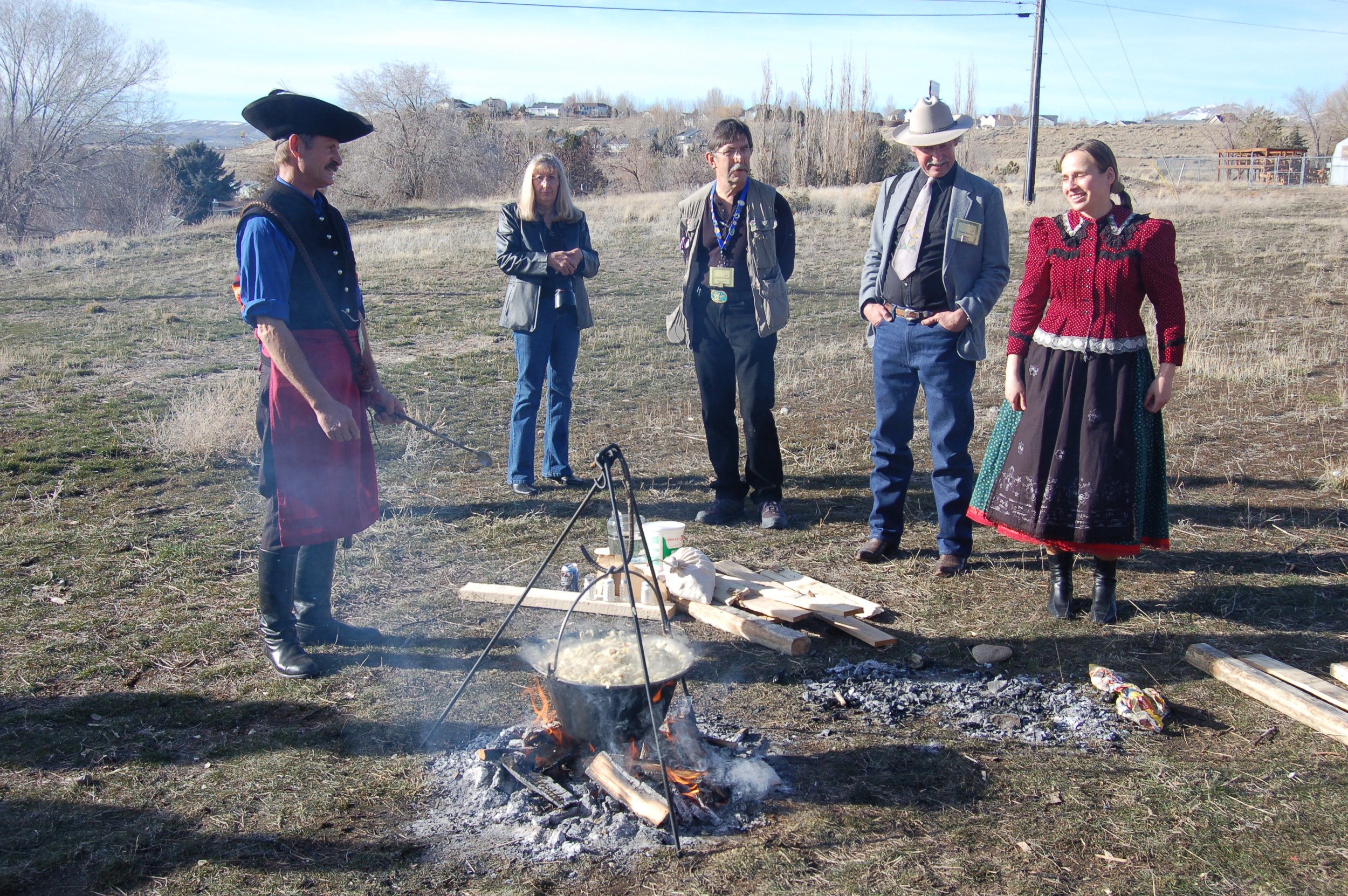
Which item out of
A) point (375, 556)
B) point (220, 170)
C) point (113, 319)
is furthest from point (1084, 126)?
point (375, 556)

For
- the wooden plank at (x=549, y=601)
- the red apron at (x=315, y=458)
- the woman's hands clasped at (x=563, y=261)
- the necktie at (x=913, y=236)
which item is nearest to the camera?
the red apron at (x=315, y=458)

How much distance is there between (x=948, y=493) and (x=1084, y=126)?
73232 millimetres

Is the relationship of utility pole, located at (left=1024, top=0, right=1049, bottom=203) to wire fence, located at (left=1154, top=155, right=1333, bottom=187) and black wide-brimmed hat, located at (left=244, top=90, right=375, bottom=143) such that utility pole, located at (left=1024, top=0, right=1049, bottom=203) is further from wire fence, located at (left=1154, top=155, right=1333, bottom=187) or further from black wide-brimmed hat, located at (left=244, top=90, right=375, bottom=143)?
black wide-brimmed hat, located at (left=244, top=90, right=375, bottom=143)

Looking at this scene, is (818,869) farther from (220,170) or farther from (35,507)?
(220,170)

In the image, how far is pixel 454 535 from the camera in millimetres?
5574

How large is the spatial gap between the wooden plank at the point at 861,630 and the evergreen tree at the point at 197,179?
3279cm

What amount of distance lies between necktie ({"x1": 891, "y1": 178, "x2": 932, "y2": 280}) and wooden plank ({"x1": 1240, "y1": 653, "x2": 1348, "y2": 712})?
2.27 m

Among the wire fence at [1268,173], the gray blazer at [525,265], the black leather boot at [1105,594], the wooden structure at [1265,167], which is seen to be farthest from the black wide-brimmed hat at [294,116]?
the wooden structure at [1265,167]

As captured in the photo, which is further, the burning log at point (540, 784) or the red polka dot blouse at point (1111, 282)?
the red polka dot blouse at point (1111, 282)

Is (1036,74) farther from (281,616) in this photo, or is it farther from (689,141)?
(689,141)

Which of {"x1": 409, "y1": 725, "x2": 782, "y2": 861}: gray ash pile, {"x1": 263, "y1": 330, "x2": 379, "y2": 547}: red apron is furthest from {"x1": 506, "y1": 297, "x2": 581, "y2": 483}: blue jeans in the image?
{"x1": 409, "y1": 725, "x2": 782, "y2": 861}: gray ash pile

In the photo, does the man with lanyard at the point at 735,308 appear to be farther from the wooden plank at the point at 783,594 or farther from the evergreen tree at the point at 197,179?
the evergreen tree at the point at 197,179

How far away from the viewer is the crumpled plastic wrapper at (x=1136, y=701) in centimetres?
344

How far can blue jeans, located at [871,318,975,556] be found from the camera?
4.73 m
